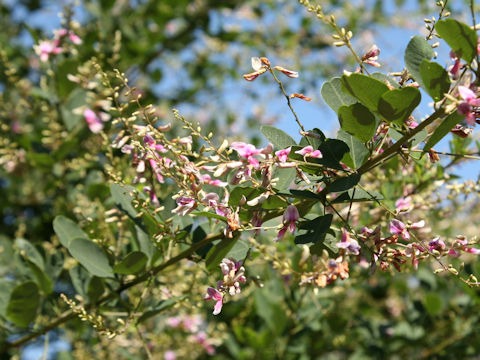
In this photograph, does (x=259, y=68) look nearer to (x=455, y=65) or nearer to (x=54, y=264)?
(x=455, y=65)

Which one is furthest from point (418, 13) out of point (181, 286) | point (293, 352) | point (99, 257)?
point (99, 257)

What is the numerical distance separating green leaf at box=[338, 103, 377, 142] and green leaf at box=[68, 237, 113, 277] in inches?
31.9

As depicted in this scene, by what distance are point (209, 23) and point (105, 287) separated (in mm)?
2747

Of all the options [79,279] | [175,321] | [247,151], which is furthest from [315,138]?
[175,321]

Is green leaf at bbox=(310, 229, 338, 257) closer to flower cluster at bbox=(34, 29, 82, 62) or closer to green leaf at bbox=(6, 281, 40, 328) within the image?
green leaf at bbox=(6, 281, 40, 328)

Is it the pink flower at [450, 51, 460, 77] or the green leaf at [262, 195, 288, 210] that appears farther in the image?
the green leaf at [262, 195, 288, 210]

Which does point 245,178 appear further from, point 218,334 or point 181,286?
point 218,334

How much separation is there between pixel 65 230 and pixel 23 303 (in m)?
0.28

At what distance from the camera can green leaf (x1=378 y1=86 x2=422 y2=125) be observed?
965mm

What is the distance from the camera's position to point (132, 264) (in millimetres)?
1388

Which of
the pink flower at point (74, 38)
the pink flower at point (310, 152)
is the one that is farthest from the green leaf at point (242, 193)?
the pink flower at point (74, 38)

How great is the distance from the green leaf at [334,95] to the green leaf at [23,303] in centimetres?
107

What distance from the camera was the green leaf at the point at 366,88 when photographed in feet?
3.18

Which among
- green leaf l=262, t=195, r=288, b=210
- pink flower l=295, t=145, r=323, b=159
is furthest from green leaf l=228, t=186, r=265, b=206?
pink flower l=295, t=145, r=323, b=159
